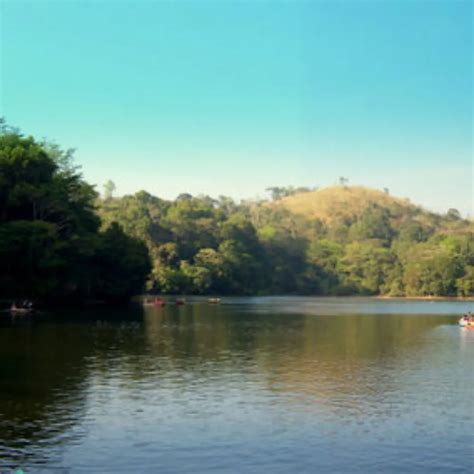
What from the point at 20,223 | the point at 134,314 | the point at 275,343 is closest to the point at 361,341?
the point at 275,343

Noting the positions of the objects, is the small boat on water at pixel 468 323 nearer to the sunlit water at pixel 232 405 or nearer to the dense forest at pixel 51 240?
the sunlit water at pixel 232 405

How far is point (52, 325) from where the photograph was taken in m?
57.6

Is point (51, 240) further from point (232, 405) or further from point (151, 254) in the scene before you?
point (151, 254)

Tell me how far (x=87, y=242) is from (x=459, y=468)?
2663 inches

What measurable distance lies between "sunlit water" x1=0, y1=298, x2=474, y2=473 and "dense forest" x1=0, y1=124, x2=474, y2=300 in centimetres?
2453

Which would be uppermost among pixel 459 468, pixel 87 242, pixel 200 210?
pixel 200 210

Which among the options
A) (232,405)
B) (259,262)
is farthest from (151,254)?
(232,405)

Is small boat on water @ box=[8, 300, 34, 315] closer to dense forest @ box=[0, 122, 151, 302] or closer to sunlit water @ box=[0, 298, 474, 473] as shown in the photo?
dense forest @ box=[0, 122, 151, 302]

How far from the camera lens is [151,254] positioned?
15162 centimetres

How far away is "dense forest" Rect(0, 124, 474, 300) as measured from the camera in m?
73.3

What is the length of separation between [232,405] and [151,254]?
416 ft

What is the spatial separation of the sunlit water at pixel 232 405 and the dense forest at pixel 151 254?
2453 centimetres

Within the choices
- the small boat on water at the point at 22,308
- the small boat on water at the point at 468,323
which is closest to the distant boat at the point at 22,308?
the small boat on water at the point at 22,308

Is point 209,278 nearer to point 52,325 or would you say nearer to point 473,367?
point 52,325
